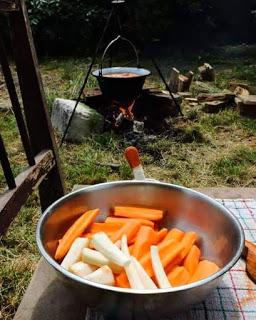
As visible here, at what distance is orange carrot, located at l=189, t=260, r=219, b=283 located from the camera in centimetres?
123

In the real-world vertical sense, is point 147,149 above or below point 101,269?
below

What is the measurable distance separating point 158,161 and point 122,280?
2526 mm

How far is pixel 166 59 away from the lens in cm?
795

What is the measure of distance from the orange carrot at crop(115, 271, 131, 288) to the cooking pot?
0.24 feet

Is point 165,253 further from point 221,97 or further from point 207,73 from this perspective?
point 207,73

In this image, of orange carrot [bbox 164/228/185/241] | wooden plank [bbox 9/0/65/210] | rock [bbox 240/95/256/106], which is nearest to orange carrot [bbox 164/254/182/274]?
orange carrot [bbox 164/228/185/241]

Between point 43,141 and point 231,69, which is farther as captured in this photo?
point 231,69

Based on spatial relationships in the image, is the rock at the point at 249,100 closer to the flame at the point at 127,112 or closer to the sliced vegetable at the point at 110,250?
the flame at the point at 127,112

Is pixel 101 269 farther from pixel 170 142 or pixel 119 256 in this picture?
pixel 170 142

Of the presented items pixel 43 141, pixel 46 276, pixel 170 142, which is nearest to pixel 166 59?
pixel 170 142

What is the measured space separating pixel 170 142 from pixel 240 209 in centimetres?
203

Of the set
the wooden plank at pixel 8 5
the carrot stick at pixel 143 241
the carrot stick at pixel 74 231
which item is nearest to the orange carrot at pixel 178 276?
the carrot stick at pixel 143 241

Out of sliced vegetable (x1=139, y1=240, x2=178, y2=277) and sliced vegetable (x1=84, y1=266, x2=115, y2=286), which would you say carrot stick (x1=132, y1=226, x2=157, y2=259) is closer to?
sliced vegetable (x1=139, y1=240, x2=178, y2=277)

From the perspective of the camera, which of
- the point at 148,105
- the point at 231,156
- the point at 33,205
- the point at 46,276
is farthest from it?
the point at 148,105
